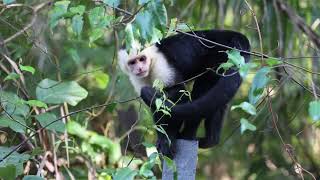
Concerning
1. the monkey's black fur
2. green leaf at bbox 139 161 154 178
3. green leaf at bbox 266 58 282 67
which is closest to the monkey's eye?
the monkey's black fur

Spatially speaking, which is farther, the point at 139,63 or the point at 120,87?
the point at 120,87

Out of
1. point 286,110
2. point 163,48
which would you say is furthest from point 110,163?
point 286,110

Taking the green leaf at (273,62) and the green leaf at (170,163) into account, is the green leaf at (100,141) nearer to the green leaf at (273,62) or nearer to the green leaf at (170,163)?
the green leaf at (170,163)

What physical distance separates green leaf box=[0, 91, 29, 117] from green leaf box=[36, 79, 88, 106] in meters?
0.23

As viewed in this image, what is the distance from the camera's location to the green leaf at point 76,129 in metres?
3.98

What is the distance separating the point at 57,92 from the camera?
3342mm

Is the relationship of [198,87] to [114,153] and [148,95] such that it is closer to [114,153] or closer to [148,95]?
[148,95]

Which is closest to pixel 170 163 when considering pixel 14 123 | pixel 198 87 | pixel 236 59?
pixel 236 59

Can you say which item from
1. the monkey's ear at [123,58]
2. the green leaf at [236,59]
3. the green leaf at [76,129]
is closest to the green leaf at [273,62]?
the green leaf at [236,59]

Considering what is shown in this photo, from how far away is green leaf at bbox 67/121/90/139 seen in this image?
13.1 feet

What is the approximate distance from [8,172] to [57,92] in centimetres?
73

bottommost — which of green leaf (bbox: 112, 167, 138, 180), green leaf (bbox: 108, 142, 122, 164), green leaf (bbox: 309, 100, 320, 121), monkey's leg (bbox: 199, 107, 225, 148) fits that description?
green leaf (bbox: 108, 142, 122, 164)

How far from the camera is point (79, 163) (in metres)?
4.22

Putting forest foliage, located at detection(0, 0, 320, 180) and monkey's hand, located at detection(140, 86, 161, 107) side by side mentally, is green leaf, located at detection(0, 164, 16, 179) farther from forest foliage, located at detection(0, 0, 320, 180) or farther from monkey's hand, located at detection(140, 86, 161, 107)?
monkey's hand, located at detection(140, 86, 161, 107)
